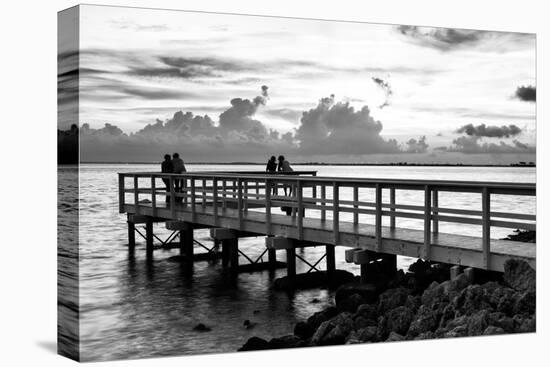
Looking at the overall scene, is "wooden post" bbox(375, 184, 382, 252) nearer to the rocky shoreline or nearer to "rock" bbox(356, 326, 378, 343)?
the rocky shoreline

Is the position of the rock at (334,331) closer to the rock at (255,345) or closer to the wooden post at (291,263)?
the rock at (255,345)

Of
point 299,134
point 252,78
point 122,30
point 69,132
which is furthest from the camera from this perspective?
point 252,78

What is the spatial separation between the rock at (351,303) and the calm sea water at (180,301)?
976 millimetres

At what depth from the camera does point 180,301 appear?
13727mm

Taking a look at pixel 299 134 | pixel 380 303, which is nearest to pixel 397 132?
pixel 299 134

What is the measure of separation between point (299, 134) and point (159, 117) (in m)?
3.18

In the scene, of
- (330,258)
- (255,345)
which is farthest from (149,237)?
(255,345)

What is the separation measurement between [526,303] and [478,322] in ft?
2.34

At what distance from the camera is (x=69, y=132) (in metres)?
8.39

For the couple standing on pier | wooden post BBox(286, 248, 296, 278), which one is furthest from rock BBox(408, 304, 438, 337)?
the couple standing on pier

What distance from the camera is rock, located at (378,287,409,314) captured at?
34.6 feet

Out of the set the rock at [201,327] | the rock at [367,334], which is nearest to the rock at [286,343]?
the rock at [367,334]

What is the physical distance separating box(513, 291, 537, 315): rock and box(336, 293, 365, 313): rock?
89.2 inches

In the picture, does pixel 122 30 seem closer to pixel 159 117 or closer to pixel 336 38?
pixel 336 38
